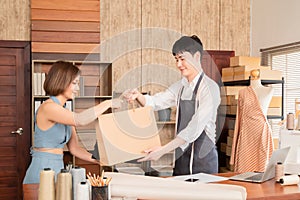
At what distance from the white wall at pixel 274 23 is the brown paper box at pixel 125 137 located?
355 centimetres

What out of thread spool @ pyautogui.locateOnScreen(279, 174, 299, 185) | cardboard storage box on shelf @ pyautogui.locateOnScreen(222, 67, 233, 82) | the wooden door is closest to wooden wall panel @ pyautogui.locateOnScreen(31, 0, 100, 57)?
the wooden door

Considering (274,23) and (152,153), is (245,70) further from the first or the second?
(152,153)

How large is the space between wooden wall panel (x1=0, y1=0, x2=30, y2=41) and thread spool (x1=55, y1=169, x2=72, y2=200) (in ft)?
12.3

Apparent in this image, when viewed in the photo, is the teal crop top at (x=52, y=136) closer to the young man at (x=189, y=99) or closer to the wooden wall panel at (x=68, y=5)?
the young man at (x=189, y=99)

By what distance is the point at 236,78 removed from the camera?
215 inches

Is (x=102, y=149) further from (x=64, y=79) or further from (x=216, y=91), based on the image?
(x=64, y=79)

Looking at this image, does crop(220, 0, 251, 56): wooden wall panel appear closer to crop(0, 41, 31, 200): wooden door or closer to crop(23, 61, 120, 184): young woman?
crop(0, 41, 31, 200): wooden door

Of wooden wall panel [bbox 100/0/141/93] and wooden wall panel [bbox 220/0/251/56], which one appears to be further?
wooden wall panel [bbox 220/0/251/56]

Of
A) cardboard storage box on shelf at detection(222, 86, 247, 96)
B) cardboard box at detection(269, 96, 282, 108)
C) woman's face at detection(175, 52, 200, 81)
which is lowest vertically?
cardboard box at detection(269, 96, 282, 108)

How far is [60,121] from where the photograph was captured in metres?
3.09

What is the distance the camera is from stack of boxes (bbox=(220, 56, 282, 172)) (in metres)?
5.22

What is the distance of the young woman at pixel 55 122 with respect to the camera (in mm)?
3064

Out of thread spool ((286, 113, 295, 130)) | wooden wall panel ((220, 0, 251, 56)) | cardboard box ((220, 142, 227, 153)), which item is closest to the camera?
thread spool ((286, 113, 295, 130))

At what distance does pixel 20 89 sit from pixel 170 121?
1.88 meters
